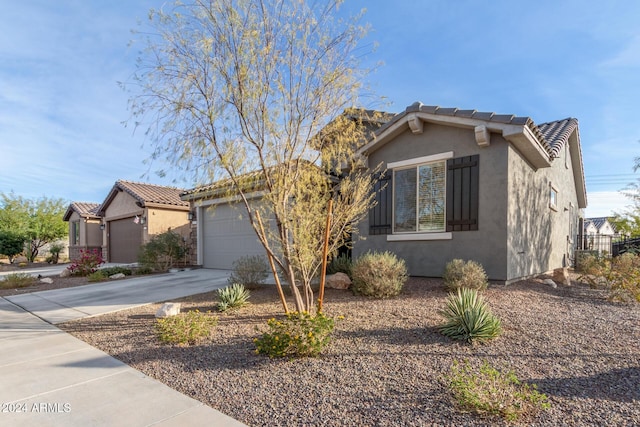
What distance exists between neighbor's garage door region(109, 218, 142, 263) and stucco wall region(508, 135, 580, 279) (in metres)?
16.4

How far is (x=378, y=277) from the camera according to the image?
6457 millimetres

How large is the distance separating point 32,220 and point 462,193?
2811cm

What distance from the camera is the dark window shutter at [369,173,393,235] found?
29.6 feet

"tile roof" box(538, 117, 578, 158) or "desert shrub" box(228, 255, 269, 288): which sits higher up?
"tile roof" box(538, 117, 578, 158)

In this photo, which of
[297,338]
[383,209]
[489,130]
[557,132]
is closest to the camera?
[297,338]

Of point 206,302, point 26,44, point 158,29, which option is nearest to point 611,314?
point 206,302

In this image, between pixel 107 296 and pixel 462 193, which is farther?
pixel 107 296

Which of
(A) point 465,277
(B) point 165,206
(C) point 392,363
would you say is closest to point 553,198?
(A) point 465,277

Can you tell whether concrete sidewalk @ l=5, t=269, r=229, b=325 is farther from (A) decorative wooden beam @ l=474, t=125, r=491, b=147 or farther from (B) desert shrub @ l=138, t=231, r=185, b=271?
(A) decorative wooden beam @ l=474, t=125, r=491, b=147

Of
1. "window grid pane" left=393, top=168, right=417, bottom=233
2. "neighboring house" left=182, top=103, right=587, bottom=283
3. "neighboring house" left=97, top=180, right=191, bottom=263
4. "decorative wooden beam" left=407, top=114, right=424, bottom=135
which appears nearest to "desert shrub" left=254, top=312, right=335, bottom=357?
"neighboring house" left=182, top=103, right=587, bottom=283

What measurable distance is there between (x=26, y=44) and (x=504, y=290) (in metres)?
11.8

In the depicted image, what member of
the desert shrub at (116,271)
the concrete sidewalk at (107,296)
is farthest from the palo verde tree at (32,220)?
the concrete sidewalk at (107,296)

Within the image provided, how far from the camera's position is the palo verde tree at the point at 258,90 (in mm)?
4848

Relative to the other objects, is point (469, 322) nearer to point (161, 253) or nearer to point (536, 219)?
point (536, 219)
